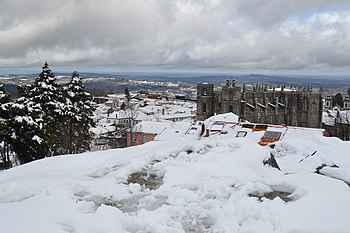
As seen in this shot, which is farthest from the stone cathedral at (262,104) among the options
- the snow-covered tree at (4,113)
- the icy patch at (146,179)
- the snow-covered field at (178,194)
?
the icy patch at (146,179)

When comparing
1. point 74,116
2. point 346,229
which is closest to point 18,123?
point 74,116

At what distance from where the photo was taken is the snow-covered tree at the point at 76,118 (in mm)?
25086

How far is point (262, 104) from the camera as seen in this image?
203 ft

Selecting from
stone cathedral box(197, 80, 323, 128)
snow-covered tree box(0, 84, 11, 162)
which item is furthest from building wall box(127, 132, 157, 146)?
snow-covered tree box(0, 84, 11, 162)

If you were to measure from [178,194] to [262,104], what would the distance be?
184 ft

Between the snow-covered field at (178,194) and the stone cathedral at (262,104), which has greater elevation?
the snow-covered field at (178,194)

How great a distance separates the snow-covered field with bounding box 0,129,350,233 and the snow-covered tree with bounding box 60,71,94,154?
45.4 ft

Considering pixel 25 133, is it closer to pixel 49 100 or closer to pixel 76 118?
pixel 49 100

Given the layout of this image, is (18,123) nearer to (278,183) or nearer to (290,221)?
(278,183)

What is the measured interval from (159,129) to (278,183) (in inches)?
1603

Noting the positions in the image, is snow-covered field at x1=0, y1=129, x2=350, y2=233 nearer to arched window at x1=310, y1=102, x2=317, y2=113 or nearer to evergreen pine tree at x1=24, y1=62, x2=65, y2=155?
evergreen pine tree at x1=24, y1=62, x2=65, y2=155

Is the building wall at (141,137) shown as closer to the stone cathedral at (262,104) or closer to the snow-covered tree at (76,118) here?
the stone cathedral at (262,104)

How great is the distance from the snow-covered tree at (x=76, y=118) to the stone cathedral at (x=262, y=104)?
107 feet

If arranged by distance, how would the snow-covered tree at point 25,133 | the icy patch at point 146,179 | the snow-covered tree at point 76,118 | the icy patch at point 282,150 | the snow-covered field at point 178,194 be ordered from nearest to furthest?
the snow-covered field at point 178,194
the icy patch at point 146,179
the icy patch at point 282,150
the snow-covered tree at point 25,133
the snow-covered tree at point 76,118
